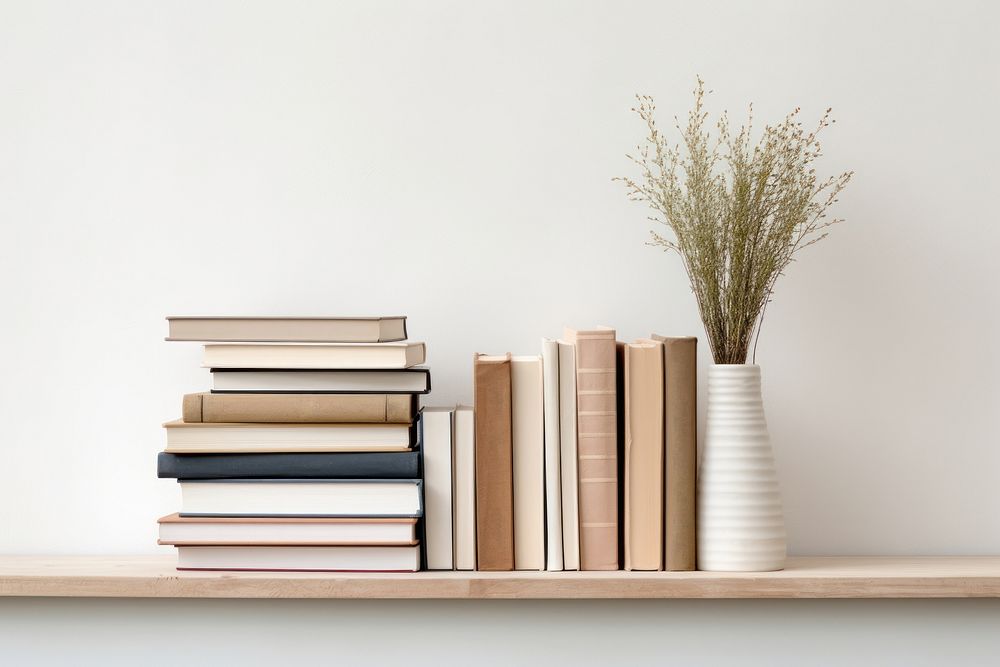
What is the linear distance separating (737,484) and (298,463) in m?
0.50

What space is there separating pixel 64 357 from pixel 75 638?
0.37m

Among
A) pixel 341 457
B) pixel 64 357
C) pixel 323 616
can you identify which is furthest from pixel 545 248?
pixel 64 357

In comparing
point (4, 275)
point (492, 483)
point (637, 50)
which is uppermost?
point (637, 50)

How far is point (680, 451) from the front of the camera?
1022 millimetres

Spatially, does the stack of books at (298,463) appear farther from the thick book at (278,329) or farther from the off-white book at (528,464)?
the off-white book at (528,464)

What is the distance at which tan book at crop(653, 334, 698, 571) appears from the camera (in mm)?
1021

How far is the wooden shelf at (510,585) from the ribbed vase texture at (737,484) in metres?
0.03

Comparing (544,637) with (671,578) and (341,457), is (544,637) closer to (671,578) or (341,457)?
(671,578)

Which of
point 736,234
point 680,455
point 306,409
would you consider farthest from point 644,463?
point 306,409

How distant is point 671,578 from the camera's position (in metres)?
0.98

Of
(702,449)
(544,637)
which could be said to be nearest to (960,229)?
(702,449)

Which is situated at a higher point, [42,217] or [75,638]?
[42,217]

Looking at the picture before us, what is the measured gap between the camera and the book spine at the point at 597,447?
1.02 meters

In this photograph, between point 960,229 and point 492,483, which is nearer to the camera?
point 492,483
